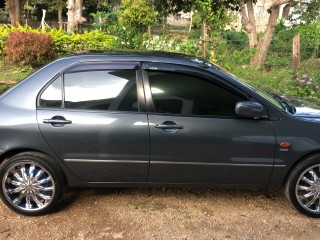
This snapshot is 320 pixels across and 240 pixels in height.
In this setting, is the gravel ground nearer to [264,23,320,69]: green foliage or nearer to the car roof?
the car roof

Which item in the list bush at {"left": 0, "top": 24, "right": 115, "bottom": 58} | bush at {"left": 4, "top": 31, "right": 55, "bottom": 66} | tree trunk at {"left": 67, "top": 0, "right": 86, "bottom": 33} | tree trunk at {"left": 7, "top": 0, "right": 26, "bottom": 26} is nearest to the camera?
bush at {"left": 4, "top": 31, "right": 55, "bottom": 66}

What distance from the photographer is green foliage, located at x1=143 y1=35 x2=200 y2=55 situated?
966cm

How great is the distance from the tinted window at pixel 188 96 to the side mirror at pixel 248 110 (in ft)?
0.41

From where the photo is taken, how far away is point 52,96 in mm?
3488

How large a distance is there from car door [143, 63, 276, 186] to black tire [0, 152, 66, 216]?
3.04 ft

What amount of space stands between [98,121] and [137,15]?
29.1 feet

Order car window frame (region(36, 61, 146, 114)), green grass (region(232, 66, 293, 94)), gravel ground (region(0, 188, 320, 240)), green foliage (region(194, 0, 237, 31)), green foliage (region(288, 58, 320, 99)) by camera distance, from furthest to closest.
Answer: green foliage (region(194, 0, 237, 31))
green grass (region(232, 66, 293, 94))
green foliage (region(288, 58, 320, 99))
car window frame (region(36, 61, 146, 114))
gravel ground (region(0, 188, 320, 240))

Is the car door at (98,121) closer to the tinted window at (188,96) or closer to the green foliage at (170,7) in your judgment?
the tinted window at (188,96)

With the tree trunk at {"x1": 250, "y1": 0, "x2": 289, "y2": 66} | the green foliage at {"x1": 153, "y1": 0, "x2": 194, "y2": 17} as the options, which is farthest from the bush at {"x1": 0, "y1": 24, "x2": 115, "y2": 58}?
the tree trunk at {"x1": 250, "y1": 0, "x2": 289, "y2": 66}

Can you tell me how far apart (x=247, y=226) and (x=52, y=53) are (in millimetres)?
8742

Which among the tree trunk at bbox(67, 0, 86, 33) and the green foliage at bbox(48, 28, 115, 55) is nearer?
the green foliage at bbox(48, 28, 115, 55)

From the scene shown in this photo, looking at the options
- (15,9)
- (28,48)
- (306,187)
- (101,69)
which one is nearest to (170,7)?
(28,48)

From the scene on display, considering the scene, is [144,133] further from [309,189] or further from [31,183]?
[309,189]

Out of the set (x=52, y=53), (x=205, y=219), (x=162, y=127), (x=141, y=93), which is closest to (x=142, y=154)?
(x=162, y=127)
